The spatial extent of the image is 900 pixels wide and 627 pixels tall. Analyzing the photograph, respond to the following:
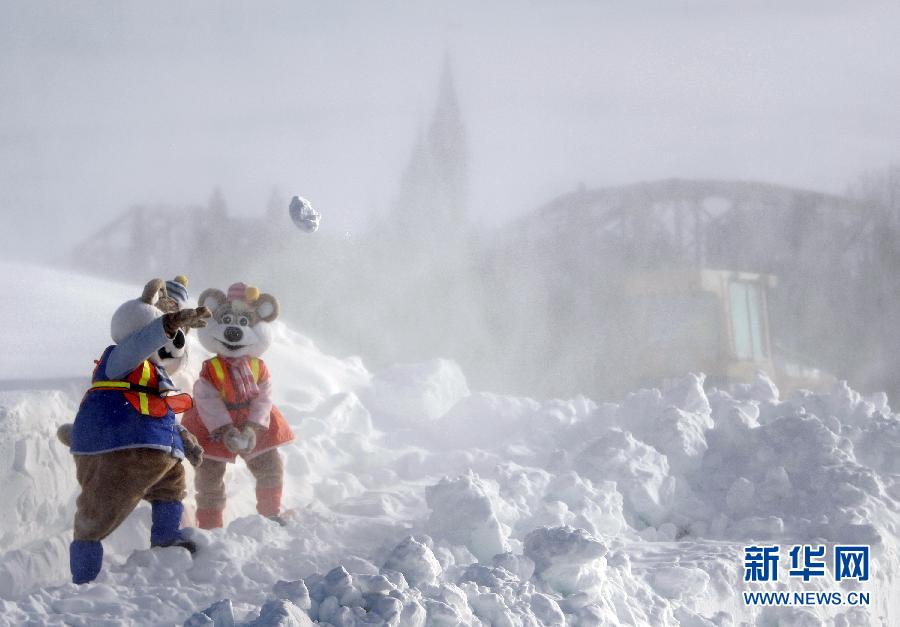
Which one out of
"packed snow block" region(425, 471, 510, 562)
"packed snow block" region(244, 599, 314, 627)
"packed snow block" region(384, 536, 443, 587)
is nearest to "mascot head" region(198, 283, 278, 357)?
"packed snow block" region(425, 471, 510, 562)

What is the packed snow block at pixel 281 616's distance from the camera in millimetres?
1910

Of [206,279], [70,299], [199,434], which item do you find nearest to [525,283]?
[206,279]

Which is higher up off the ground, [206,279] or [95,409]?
[206,279]

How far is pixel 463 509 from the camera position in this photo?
2975mm

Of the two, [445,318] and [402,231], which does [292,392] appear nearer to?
[445,318]

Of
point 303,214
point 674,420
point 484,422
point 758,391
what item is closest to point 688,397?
point 674,420

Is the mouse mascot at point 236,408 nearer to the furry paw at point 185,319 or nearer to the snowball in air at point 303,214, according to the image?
the snowball in air at point 303,214

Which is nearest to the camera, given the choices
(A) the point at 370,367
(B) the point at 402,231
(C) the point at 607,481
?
(C) the point at 607,481

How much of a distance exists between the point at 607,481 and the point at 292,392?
2.07 metres

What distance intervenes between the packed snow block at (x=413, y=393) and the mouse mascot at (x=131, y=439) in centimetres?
273

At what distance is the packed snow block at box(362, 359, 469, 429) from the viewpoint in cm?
573

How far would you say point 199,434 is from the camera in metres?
3.39

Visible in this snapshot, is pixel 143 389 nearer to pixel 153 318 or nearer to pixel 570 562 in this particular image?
pixel 153 318

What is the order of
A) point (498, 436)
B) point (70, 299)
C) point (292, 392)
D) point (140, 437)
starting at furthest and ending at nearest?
point (498, 436)
point (292, 392)
point (70, 299)
point (140, 437)
